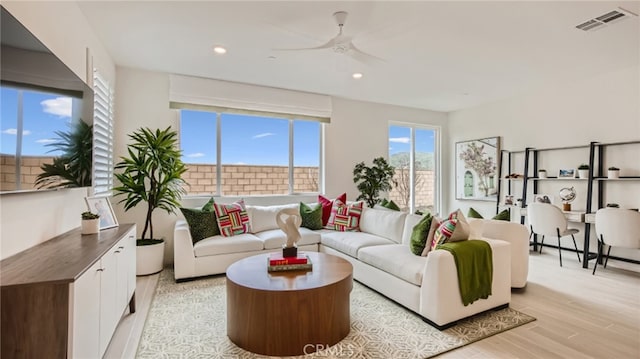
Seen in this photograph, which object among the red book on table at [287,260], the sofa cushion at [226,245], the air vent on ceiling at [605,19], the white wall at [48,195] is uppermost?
the air vent on ceiling at [605,19]

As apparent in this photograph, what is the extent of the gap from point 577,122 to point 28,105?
637 cm

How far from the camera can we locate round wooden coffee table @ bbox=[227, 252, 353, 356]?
2113 mm

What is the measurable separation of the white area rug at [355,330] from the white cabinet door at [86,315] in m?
0.59

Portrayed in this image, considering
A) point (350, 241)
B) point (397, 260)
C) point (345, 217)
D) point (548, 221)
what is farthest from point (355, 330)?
point (548, 221)

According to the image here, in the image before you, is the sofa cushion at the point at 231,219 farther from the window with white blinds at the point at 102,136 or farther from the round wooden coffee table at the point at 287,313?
the round wooden coffee table at the point at 287,313

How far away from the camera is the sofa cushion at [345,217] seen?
441cm

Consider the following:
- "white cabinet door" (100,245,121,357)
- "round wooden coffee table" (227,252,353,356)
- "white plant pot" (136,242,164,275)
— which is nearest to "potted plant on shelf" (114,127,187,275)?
"white plant pot" (136,242,164,275)

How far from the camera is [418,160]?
6.77 m

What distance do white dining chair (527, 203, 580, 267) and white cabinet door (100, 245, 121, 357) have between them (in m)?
5.03

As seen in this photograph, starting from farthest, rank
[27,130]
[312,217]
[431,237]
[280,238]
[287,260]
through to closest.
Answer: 1. [312,217]
2. [280,238]
3. [431,237]
4. [287,260]
5. [27,130]

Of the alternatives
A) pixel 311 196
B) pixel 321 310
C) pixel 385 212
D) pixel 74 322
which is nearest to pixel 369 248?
pixel 385 212

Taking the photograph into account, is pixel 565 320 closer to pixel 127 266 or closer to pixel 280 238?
pixel 280 238

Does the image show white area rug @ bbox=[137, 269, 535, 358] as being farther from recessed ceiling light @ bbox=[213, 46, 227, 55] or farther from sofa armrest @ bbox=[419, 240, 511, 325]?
recessed ceiling light @ bbox=[213, 46, 227, 55]

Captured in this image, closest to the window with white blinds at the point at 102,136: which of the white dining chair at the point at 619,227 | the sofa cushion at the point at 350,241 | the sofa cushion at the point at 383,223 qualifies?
the sofa cushion at the point at 350,241
